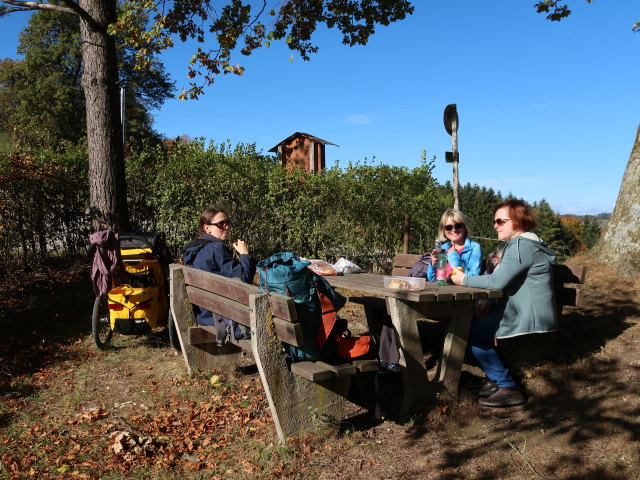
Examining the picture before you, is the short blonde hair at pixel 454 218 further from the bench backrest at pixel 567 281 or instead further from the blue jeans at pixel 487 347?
the blue jeans at pixel 487 347

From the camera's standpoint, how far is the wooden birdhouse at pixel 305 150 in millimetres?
16531

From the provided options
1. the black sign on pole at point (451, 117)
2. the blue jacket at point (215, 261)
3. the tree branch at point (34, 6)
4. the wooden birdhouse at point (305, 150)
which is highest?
the tree branch at point (34, 6)

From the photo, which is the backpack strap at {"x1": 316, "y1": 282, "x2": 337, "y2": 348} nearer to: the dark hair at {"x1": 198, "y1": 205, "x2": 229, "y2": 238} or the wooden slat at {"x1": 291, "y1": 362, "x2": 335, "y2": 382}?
the wooden slat at {"x1": 291, "y1": 362, "x2": 335, "y2": 382}

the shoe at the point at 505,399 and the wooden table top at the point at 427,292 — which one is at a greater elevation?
the wooden table top at the point at 427,292

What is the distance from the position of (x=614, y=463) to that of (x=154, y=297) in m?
4.13

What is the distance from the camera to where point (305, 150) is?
55.9 ft

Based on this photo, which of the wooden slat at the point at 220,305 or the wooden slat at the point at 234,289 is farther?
the wooden slat at the point at 220,305

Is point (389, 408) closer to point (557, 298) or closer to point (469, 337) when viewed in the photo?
point (469, 337)

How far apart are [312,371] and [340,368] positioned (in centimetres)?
21

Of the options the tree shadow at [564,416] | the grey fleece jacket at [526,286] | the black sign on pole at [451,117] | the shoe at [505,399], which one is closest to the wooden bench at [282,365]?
the tree shadow at [564,416]

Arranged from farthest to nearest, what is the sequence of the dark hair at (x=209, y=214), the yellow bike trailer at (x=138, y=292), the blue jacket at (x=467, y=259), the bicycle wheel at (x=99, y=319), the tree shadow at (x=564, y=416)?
the bicycle wheel at (x=99, y=319)
the yellow bike trailer at (x=138, y=292)
the blue jacket at (x=467, y=259)
the dark hair at (x=209, y=214)
the tree shadow at (x=564, y=416)

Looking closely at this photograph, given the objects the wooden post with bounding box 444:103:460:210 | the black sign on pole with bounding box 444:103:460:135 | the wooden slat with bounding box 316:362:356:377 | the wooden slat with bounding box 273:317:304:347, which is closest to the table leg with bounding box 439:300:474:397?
the wooden slat with bounding box 316:362:356:377

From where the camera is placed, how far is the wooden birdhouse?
16.5 meters

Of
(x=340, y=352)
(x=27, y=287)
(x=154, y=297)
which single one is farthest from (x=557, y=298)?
(x=27, y=287)
